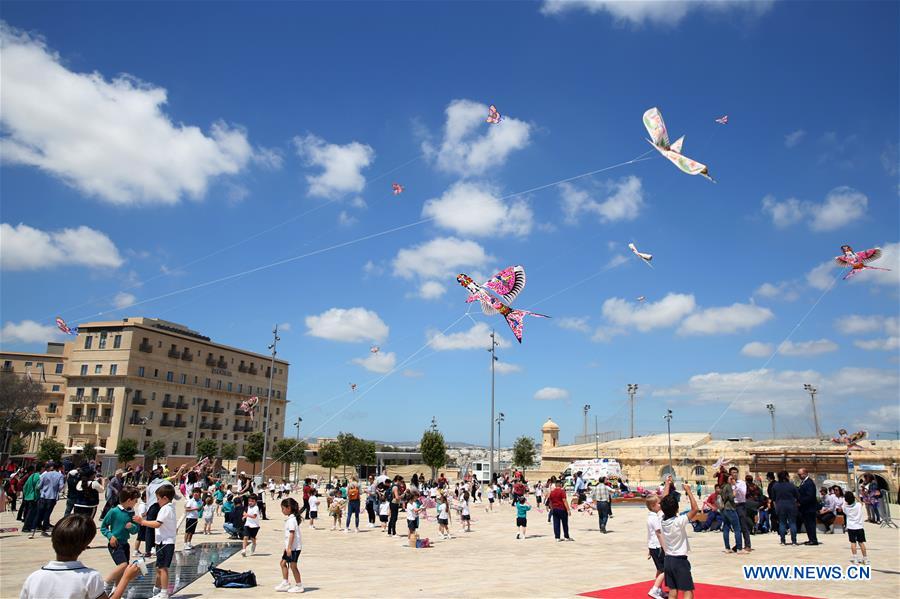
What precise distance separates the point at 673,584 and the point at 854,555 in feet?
23.2

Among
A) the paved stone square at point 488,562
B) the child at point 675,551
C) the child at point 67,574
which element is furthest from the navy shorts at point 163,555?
the child at point 675,551

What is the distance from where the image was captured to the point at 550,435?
7738 cm

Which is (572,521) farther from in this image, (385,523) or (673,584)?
(673,584)

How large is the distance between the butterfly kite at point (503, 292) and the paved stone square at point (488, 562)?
6.78m

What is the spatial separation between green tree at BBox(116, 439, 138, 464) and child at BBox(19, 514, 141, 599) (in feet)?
176

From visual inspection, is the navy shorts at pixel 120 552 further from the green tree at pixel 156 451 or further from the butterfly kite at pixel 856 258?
the green tree at pixel 156 451

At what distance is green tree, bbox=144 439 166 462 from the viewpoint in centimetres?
5494

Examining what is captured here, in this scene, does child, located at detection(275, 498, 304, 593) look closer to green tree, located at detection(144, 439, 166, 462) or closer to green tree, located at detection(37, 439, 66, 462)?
green tree, located at detection(37, 439, 66, 462)

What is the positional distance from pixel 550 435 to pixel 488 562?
2638 inches

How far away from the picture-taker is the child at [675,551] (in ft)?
22.5

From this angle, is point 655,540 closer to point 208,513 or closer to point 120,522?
point 120,522

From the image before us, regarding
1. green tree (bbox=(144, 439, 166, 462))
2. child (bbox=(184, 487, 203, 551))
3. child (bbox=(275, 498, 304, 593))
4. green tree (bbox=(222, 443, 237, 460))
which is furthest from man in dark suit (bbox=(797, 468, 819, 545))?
green tree (bbox=(222, 443, 237, 460))

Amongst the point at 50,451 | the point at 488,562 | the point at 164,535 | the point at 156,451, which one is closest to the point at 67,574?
the point at 164,535

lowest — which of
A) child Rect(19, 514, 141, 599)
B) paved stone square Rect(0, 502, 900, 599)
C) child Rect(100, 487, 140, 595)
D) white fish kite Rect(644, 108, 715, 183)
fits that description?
paved stone square Rect(0, 502, 900, 599)
